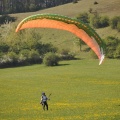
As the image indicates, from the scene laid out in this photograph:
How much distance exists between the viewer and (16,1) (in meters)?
185

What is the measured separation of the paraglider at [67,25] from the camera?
18.8m

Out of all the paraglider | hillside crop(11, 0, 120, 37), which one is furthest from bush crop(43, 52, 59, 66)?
the paraglider

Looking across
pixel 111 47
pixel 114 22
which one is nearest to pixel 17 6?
pixel 114 22

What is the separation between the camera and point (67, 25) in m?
19.5

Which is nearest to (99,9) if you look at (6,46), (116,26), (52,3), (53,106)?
(116,26)

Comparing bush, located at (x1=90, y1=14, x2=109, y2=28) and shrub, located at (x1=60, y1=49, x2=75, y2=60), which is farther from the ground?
bush, located at (x1=90, y1=14, x2=109, y2=28)

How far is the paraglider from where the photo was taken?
61.5 feet

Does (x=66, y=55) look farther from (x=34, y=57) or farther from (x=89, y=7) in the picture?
(x=89, y=7)

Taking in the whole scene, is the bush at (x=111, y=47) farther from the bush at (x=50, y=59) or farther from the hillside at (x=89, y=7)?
the hillside at (x=89, y=7)

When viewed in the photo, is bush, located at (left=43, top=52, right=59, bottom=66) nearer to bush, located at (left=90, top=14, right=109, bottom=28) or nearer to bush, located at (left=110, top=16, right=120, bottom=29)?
bush, located at (left=110, top=16, right=120, bottom=29)

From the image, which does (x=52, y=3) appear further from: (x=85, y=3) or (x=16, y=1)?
(x=85, y=3)

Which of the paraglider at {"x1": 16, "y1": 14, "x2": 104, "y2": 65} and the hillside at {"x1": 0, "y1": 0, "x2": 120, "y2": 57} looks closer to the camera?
the paraglider at {"x1": 16, "y1": 14, "x2": 104, "y2": 65}

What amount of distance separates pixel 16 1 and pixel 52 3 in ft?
69.7

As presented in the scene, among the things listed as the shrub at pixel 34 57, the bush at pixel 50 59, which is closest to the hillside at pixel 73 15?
the shrub at pixel 34 57
